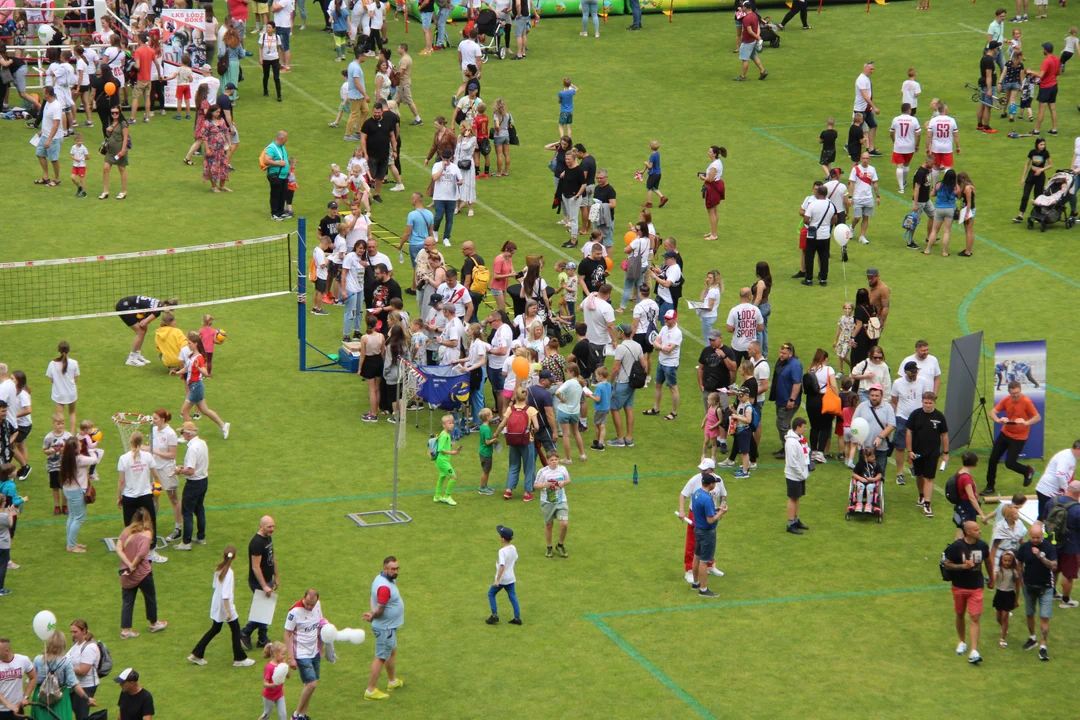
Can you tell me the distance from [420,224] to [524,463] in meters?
8.11

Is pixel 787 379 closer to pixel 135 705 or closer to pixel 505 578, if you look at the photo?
pixel 505 578

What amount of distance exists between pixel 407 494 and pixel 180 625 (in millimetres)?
4749

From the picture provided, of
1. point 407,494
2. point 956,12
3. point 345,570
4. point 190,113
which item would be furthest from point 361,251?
point 956,12

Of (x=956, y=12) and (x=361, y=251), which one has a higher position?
(x=956, y=12)

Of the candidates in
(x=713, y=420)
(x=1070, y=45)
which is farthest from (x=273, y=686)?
(x=1070, y=45)

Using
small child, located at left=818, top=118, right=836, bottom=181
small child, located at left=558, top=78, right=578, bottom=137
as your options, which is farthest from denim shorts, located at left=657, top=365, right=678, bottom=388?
small child, located at left=558, top=78, right=578, bottom=137

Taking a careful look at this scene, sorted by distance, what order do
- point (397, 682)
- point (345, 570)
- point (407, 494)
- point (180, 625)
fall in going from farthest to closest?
point (407, 494) < point (345, 570) < point (180, 625) < point (397, 682)

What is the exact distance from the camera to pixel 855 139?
118ft

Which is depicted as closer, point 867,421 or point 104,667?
point 104,667

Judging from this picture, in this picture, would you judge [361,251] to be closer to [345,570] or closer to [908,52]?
[345,570]

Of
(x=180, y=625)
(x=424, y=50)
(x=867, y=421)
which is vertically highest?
(x=424, y=50)

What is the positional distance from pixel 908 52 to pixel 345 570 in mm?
31586

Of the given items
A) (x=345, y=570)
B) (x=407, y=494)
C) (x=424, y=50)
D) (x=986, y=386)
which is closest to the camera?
(x=345, y=570)

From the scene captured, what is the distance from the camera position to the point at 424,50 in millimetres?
44031
